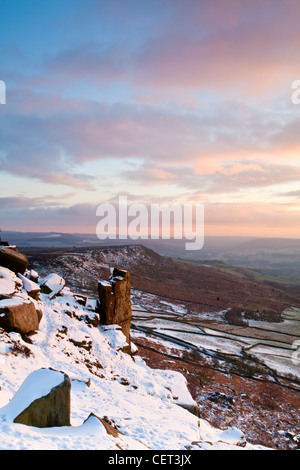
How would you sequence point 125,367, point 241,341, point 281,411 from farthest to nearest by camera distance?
point 241,341
point 281,411
point 125,367

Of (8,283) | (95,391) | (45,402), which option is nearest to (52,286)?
(8,283)

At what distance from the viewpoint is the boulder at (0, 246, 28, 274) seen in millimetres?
21078

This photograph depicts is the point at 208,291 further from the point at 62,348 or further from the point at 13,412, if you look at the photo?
the point at 13,412

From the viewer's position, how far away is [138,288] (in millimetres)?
74000

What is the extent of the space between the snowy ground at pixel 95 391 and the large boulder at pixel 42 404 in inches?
6.6

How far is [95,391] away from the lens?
14.2 meters

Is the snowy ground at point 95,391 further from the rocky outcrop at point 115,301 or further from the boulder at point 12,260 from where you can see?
the boulder at point 12,260

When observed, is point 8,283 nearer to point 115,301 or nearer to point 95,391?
point 95,391

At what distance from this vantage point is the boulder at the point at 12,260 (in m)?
21.1

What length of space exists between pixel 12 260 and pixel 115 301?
10346 mm

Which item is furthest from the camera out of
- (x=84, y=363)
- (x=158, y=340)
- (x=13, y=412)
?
(x=158, y=340)
